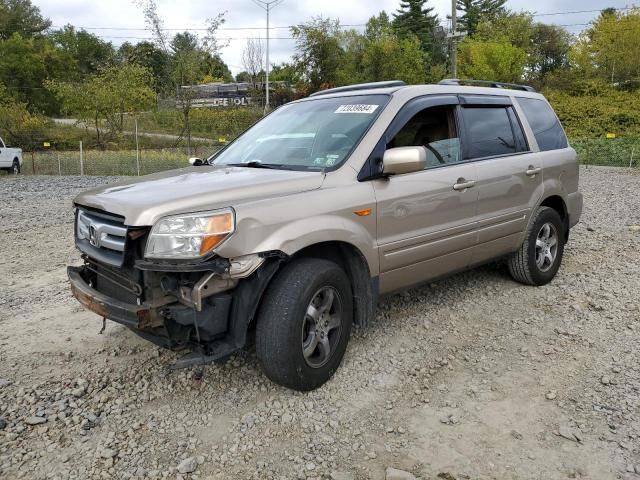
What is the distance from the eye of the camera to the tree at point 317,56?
136ft

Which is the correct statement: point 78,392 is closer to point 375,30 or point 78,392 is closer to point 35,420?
point 35,420

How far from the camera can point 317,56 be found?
4156cm

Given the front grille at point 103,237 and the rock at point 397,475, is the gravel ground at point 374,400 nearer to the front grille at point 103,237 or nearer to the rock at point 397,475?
the rock at point 397,475

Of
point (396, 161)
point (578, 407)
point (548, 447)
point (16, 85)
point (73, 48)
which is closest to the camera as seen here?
point (548, 447)

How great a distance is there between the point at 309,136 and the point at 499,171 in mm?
1641

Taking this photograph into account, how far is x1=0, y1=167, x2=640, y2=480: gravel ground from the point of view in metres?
2.63

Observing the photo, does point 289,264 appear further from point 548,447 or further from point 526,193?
point 526,193

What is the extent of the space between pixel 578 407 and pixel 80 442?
274cm

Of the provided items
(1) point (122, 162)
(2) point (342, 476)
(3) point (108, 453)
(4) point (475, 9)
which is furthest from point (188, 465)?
(4) point (475, 9)

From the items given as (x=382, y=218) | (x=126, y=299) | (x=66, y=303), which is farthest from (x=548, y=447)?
(x=66, y=303)

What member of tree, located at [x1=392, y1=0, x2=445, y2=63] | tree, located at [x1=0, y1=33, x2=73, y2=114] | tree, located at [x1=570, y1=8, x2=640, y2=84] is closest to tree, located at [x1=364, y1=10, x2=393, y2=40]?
tree, located at [x1=392, y1=0, x2=445, y2=63]

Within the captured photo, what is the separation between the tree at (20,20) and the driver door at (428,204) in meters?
61.6

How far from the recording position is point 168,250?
2775mm

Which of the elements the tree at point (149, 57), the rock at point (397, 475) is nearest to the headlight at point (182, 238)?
the rock at point (397, 475)
